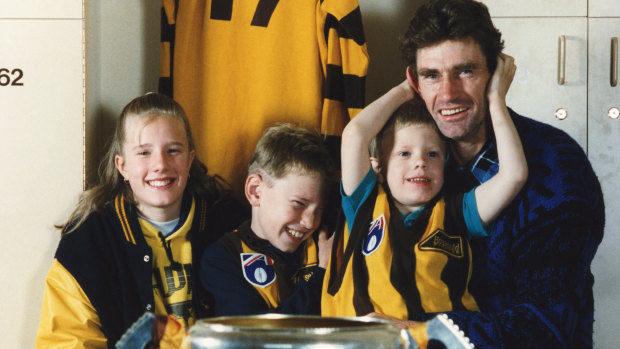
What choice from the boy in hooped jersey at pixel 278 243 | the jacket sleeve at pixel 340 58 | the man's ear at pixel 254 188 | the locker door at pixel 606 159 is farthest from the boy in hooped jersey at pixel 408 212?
the locker door at pixel 606 159

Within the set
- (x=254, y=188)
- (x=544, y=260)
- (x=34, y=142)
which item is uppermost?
(x=34, y=142)

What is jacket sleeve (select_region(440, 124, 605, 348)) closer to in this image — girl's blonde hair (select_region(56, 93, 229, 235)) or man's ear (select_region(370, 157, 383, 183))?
man's ear (select_region(370, 157, 383, 183))

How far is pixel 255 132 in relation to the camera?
221 centimetres

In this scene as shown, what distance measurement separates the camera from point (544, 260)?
1.50 meters

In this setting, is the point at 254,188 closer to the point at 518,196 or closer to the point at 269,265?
the point at 269,265

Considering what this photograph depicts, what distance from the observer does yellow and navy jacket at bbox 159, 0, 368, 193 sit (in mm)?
2195

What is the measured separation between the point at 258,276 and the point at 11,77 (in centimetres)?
99

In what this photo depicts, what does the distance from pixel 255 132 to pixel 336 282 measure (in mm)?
722

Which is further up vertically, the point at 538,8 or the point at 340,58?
the point at 538,8

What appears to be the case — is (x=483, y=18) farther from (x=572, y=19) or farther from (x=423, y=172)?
(x=572, y=19)

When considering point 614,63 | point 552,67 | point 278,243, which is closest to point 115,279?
point 278,243

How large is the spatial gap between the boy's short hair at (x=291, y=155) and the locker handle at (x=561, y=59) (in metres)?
0.82

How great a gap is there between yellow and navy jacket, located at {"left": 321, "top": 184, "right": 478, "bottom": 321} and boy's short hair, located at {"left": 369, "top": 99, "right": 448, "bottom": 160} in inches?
6.1

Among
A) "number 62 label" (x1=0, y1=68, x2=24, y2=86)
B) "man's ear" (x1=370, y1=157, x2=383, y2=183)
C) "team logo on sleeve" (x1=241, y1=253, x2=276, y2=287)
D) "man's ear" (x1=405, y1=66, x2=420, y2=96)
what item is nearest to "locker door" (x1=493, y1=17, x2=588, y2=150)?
"man's ear" (x1=405, y1=66, x2=420, y2=96)
